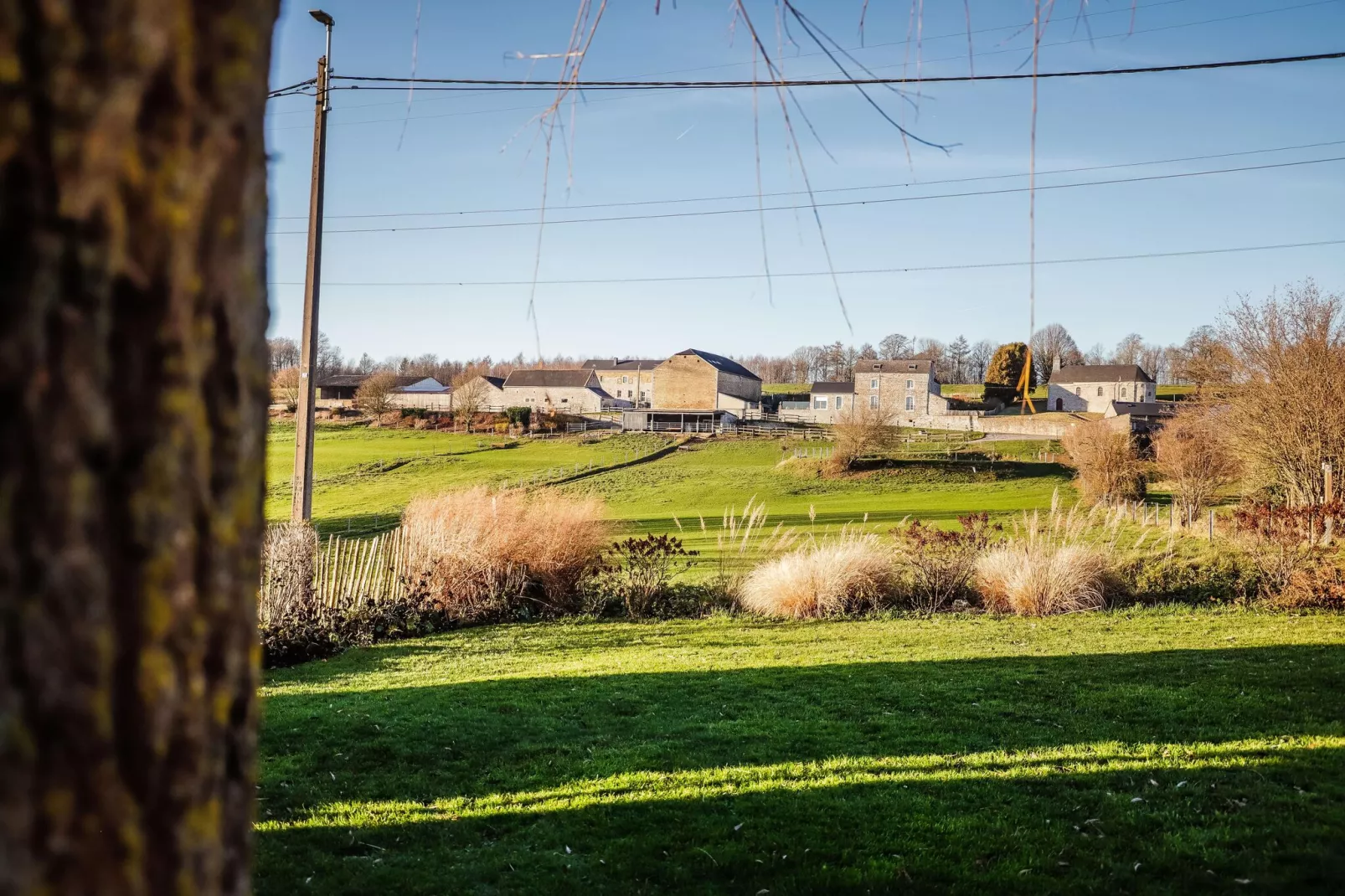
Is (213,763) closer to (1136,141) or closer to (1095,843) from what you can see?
(1136,141)

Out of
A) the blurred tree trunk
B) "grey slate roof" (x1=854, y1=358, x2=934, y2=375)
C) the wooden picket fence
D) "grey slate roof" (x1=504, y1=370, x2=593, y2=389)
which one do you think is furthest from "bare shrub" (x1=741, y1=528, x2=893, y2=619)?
"grey slate roof" (x1=504, y1=370, x2=593, y2=389)

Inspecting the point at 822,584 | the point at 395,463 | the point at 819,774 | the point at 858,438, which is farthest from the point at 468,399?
the point at 819,774

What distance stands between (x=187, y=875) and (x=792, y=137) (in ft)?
5.66

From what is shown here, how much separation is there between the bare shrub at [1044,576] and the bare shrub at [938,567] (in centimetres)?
23

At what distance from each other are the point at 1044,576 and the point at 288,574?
10419mm

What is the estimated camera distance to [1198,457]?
2403cm

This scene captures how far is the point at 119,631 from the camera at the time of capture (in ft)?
Answer: 2.61

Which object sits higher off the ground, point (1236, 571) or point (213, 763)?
point (213, 763)

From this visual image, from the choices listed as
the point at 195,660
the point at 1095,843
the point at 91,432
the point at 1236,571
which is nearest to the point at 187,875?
the point at 195,660

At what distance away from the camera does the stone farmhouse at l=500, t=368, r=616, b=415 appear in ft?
272

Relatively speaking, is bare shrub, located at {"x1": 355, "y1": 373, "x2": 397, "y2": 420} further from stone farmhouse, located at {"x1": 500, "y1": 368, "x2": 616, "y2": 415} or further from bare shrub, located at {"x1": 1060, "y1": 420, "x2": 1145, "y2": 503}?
bare shrub, located at {"x1": 1060, "y1": 420, "x2": 1145, "y2": 503}

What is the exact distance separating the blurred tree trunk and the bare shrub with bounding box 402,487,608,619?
1219 centimetres

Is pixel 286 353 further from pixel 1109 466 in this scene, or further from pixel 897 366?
pixel 1109 466

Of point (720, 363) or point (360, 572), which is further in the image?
point (720, 363)
